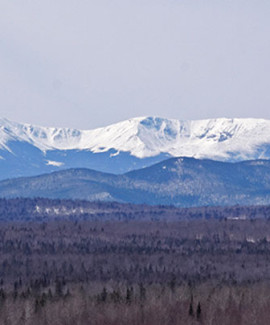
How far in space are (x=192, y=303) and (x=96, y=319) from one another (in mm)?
20698

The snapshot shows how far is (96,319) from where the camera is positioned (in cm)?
15350

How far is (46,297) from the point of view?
Answer: 175625mm

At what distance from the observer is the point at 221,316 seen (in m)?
156

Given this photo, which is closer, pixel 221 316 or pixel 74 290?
pixel 221 316

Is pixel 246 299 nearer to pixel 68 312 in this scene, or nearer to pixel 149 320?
pixel 149 320

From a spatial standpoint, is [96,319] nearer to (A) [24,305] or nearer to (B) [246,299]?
(A) [24,305]

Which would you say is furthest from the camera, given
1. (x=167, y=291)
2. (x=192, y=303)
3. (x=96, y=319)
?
(x=167, y=291)

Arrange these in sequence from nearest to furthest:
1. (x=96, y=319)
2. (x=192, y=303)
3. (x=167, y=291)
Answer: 1. (x=96, y=319)
2. (x=192, y=303)
3. (x=167, y=291)

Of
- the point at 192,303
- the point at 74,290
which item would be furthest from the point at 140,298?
the point at 74,290

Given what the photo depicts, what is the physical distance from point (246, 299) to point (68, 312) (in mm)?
34307

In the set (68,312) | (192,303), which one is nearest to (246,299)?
(192,303)

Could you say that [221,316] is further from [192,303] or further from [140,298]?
[140,298]

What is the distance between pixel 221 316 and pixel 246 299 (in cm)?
1337

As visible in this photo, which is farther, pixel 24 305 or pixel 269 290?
pixel 269 290
